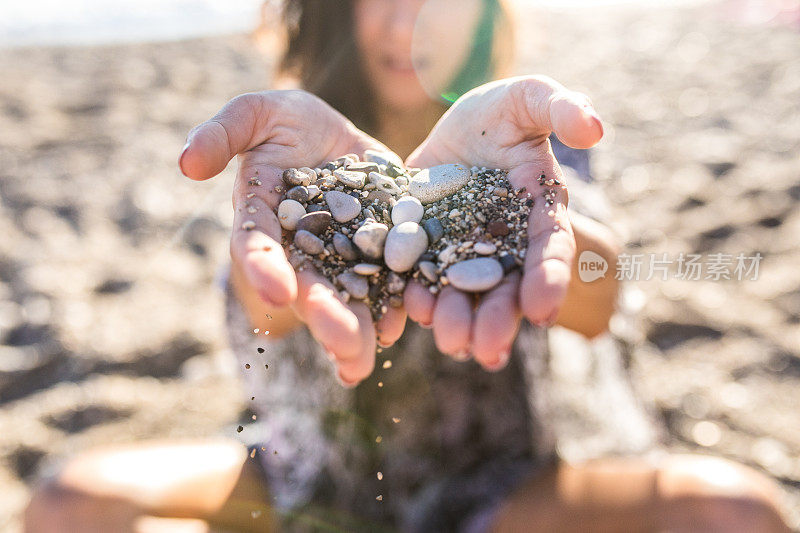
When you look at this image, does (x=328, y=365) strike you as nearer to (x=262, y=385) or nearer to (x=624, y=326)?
(x=262, y=385)

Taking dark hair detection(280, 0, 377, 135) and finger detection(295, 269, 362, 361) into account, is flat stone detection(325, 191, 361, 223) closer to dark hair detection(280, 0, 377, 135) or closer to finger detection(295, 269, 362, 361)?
finger detection(295, 269, 362, 361)

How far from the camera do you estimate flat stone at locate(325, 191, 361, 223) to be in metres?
0.79

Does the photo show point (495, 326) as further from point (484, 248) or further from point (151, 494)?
point (151, 494)

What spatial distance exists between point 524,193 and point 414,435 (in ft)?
2.05

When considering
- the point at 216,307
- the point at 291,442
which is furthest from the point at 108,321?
the point at 291,442

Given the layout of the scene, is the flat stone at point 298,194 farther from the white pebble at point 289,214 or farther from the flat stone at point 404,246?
the flat stone at point 404,246

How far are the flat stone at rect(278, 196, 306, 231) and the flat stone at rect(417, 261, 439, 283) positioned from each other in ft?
0.58

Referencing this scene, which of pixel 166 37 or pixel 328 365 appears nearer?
pixel 328 365

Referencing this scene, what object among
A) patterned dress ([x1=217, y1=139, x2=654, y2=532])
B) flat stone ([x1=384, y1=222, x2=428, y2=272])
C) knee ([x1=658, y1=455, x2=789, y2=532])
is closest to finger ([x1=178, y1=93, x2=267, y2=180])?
flat stone ([x1=384, y1=222, x2=428, y2=272])

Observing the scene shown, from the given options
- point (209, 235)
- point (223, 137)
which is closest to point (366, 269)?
point (223, 137)

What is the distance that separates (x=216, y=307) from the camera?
1928mm

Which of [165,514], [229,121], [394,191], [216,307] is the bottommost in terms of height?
[216,307]

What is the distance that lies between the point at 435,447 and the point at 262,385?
0.41 m

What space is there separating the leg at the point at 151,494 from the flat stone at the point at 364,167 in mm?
717
